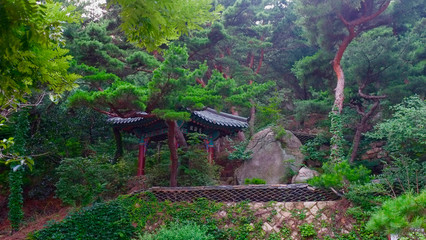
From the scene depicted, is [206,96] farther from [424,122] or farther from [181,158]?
[424,122]

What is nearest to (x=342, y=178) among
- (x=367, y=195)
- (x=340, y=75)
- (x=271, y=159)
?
(x=367, y=195)

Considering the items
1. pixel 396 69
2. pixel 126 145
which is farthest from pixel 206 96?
pixel 126 145

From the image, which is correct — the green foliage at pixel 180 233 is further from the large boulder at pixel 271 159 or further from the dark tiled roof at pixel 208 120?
the large boulder at pixel 271 159

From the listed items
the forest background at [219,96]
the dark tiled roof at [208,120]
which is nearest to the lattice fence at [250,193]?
the forest background at [219,96]

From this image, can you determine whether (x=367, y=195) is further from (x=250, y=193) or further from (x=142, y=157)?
(x=142, y=157)

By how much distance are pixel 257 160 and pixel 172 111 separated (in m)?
4.73

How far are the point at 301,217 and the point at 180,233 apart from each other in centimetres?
227

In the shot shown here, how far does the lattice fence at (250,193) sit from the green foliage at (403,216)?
329 centimetres

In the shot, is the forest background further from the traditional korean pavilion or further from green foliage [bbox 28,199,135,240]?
green foliage [bbox 28,199,135,240]

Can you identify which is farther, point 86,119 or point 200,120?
point 86,119

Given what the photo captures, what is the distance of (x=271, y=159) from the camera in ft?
35.9

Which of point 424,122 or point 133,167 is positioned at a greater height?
point 424,122

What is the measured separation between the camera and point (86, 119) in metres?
12.1

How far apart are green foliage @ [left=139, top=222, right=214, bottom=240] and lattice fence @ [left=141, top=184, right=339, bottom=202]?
753 mm
